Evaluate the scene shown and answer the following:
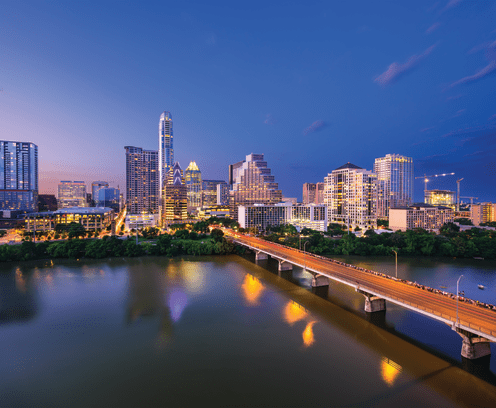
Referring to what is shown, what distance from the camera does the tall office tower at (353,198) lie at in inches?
3858

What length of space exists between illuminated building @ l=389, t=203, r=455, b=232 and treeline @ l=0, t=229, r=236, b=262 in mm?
59872

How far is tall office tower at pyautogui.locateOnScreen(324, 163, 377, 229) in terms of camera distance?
98000 millimetres

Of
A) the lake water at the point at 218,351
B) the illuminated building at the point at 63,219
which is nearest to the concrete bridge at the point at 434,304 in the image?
the lake water at the point at 218,351

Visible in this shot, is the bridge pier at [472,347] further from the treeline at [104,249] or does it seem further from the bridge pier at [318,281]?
the treeline at [104,249]

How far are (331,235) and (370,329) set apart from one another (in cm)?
6040

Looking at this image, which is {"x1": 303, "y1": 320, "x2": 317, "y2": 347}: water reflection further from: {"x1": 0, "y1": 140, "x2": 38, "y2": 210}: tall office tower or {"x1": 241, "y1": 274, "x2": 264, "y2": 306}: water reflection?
{"x1": 0, "y1": 140, "x2": 38, "y2": 210}: tall office tower

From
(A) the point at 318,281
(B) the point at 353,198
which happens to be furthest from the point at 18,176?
(A) the point at 318,281

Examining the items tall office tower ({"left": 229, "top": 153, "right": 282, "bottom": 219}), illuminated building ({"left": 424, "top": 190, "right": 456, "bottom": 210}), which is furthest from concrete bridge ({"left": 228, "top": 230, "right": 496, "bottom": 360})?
illuminated building ({"left": 424, "top": 190, "right": 456, "bottom": 210})

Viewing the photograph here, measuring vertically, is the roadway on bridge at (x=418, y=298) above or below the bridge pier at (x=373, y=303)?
above

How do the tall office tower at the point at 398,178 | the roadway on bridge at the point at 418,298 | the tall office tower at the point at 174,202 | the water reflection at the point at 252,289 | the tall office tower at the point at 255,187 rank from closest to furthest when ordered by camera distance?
the roadway on bridge at the point at 418,298 < the water reflection at the point at 252,289 < the tall office tower at the point at 255,187 < the tall office tower at the point at 174,202 < the tall office tower at the point at 398,178

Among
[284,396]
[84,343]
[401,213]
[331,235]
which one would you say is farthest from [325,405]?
[401,213]

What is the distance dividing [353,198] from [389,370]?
89957mm

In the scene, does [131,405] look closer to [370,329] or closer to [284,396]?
[284,396]

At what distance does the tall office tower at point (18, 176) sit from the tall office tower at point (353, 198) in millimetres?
133929
